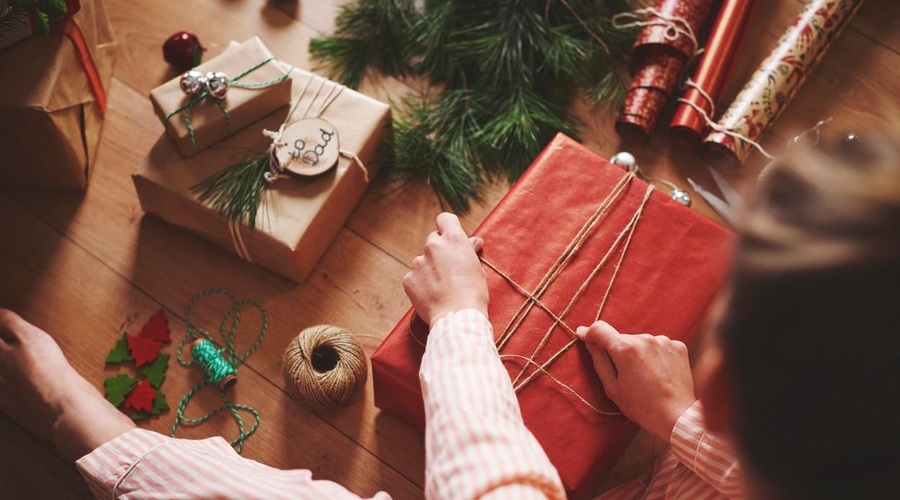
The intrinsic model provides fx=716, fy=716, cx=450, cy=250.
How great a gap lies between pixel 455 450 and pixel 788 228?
0.43 meters

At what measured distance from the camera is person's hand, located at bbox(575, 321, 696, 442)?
36.7 inches

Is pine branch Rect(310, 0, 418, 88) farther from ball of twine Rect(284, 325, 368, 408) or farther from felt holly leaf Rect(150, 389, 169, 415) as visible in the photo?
felt holly leaf Rect(150, 389, 169, 415)

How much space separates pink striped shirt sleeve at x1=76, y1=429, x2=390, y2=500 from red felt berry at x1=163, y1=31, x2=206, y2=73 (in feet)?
2.28

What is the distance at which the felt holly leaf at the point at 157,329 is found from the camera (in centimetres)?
122

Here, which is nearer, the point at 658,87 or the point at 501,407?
the point at 501,407

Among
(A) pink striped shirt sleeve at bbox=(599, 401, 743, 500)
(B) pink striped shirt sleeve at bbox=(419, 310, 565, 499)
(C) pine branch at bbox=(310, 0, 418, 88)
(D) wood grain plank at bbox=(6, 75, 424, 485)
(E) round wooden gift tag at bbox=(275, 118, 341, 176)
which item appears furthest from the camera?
(C) pine branch at bbox=(310, 0, 418, 88)

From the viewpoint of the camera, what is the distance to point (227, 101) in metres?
1.13

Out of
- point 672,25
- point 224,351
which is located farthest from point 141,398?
point 672,25

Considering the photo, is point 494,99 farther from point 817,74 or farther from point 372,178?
point 817,74

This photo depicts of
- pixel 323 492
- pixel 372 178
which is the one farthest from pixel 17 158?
pixel 323 492

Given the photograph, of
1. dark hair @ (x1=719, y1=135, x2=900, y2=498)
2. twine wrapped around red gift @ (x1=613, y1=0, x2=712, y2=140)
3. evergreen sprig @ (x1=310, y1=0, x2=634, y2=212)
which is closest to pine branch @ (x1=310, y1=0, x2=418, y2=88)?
evergreen sprig @ (x1=310, y1=0, x2=634, y2=212)

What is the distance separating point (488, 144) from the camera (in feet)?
4.40

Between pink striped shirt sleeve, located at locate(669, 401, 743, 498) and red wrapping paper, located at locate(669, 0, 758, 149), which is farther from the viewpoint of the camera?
red wrapping paper, located at locate(669, 0, 758, 149)

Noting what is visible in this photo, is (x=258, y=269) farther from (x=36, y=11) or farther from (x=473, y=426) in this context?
(x=473, y=426)
